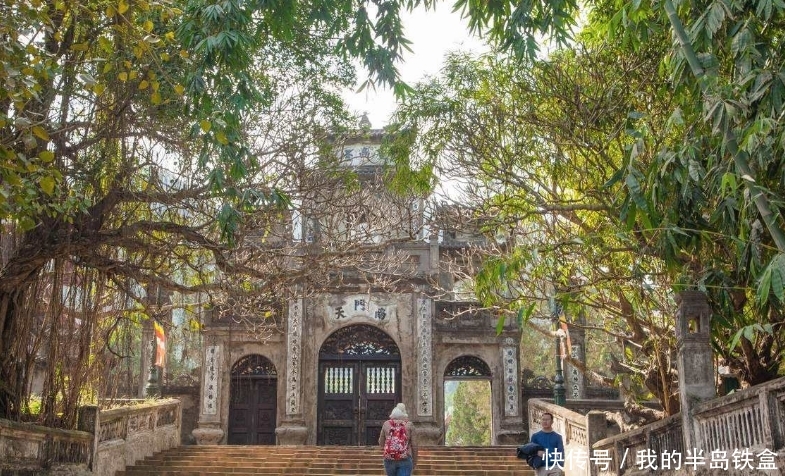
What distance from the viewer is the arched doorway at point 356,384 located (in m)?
19.0

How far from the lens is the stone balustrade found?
31.9 feet

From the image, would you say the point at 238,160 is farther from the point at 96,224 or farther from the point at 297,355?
the point at 297,355

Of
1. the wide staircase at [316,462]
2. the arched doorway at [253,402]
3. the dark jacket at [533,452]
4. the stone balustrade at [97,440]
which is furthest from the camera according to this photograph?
the arched doorway at [253,402]

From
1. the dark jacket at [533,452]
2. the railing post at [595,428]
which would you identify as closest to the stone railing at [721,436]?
the railing post at [595,428]

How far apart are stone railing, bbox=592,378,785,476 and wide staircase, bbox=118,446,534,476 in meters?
3.42

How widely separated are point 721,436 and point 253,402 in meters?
13.0

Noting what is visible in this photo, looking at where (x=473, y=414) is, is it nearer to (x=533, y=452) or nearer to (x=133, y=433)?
(x=133, y=433)

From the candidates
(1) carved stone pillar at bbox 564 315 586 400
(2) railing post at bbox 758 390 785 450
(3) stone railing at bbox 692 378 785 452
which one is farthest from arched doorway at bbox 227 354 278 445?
(2) railing post at bbox 758 390 785 450

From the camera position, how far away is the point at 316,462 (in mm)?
13992

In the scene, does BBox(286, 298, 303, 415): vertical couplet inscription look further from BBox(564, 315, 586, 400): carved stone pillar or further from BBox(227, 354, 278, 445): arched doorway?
BBox(564, 315, 586, 400): carved stone pillar

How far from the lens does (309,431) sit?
18.7 m

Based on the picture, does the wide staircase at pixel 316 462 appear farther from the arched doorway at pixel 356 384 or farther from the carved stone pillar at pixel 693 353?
the carved stone pillar at pixel 693 353

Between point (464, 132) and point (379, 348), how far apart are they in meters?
9.25

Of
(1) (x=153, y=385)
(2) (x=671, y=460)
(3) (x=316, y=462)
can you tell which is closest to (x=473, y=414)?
(1) (x=153, y=385)
